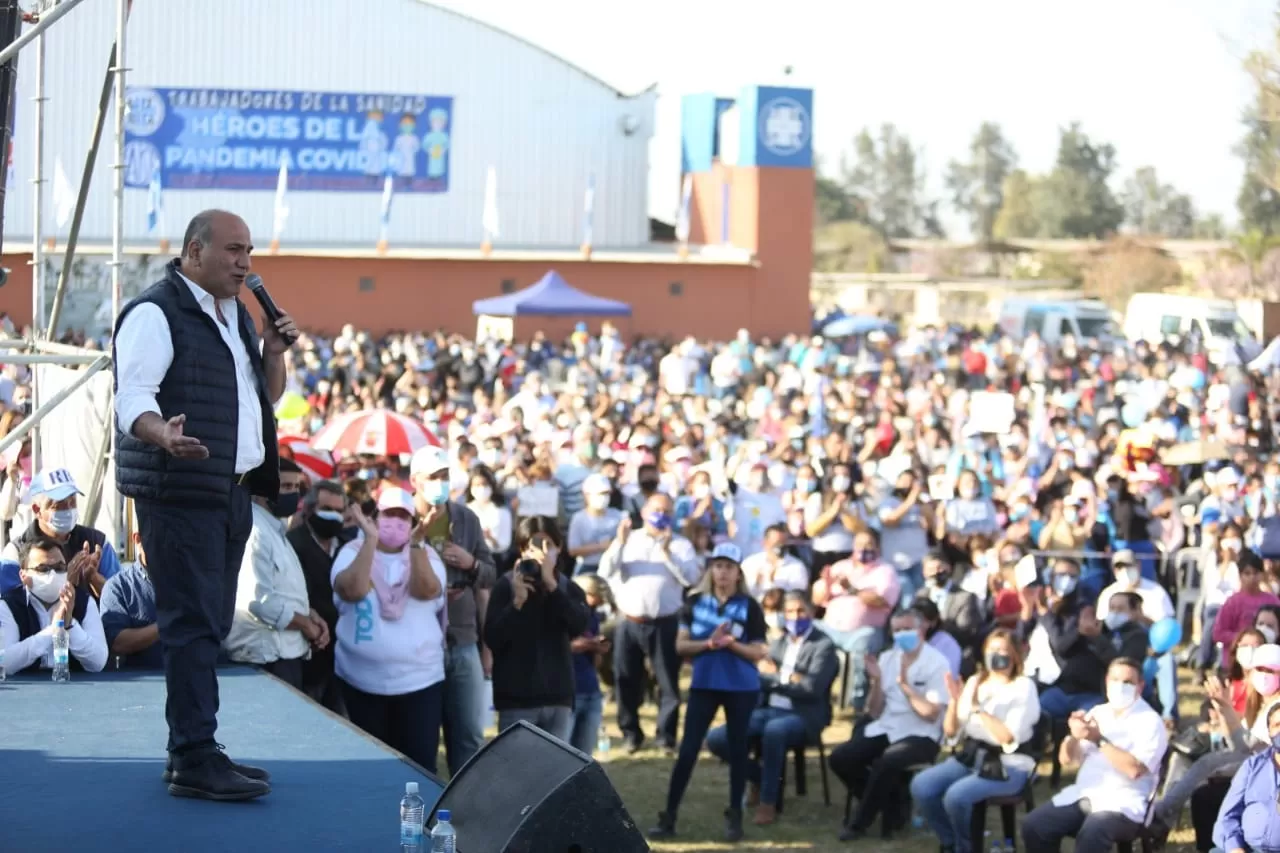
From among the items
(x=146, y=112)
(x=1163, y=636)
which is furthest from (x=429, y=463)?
(x=146, y=112)

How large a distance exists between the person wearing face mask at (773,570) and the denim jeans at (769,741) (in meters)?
1.56

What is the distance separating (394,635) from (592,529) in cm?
520

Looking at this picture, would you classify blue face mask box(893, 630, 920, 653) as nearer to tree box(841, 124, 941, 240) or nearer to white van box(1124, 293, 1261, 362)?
white van box(1124, 293, 1261, 362)

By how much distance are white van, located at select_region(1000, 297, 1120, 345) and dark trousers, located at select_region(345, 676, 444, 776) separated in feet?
85.6

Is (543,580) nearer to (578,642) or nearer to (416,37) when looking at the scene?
(578,642)

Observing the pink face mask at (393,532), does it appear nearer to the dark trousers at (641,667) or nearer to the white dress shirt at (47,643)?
the white dress shirt at (47,643)

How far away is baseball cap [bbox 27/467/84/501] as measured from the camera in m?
7.46

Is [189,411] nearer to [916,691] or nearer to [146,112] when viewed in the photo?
[916,691]

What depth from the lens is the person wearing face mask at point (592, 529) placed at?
42.7ft

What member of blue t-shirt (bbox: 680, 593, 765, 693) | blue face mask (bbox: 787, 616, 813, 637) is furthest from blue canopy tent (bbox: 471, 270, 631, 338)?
blue t-shirt (bbox: 680, 593, 765, 693)

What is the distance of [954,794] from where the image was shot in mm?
A: 9180

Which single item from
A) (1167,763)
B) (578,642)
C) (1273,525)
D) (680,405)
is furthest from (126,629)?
(680,405)

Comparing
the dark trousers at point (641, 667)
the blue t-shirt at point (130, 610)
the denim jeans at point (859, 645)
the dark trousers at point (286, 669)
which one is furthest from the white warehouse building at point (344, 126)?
the blue t-shirt at point (130, 610)

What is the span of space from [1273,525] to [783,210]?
24.9 m
